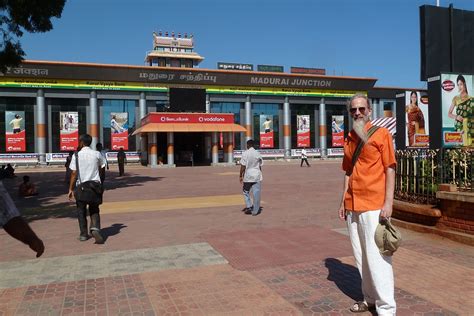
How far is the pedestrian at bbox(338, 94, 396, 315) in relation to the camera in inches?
141

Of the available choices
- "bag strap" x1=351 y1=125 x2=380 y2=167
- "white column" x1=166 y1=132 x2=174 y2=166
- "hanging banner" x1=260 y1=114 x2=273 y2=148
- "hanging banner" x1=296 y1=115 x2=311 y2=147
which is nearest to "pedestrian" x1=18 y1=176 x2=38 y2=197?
"bag strap" x1=351 y1=125 x2=380 y2=167

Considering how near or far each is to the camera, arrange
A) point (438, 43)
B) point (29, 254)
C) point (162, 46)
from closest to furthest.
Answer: point (29, 254) → point (438, 43) → point (162, 46)

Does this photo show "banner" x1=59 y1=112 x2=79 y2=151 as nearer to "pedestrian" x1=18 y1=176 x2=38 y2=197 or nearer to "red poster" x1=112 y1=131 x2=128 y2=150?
"red poster" x1=112 y1=131 x2=128 y2=150

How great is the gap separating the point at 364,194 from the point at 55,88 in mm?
38625

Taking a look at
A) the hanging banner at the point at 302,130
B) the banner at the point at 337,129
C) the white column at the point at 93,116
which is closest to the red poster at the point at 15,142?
the white column at the point at 93,116

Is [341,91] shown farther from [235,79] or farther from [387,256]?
[387,256]

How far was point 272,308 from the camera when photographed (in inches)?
157

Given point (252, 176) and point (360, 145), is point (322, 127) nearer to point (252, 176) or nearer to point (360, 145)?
point (252, 176)

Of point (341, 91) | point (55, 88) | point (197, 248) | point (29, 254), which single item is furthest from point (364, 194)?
point (341, 91)

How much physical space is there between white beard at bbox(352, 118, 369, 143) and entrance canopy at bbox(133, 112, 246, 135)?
1196 inches

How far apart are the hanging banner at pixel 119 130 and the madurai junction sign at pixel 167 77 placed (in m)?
3.41

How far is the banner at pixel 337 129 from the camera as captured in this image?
4734 centimetres

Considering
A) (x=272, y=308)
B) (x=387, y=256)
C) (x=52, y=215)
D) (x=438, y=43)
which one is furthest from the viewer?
(x=52, y=215)

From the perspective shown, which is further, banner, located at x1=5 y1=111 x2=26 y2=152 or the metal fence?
banner, located at x1=5 y1=111 x2=26 y2=152
